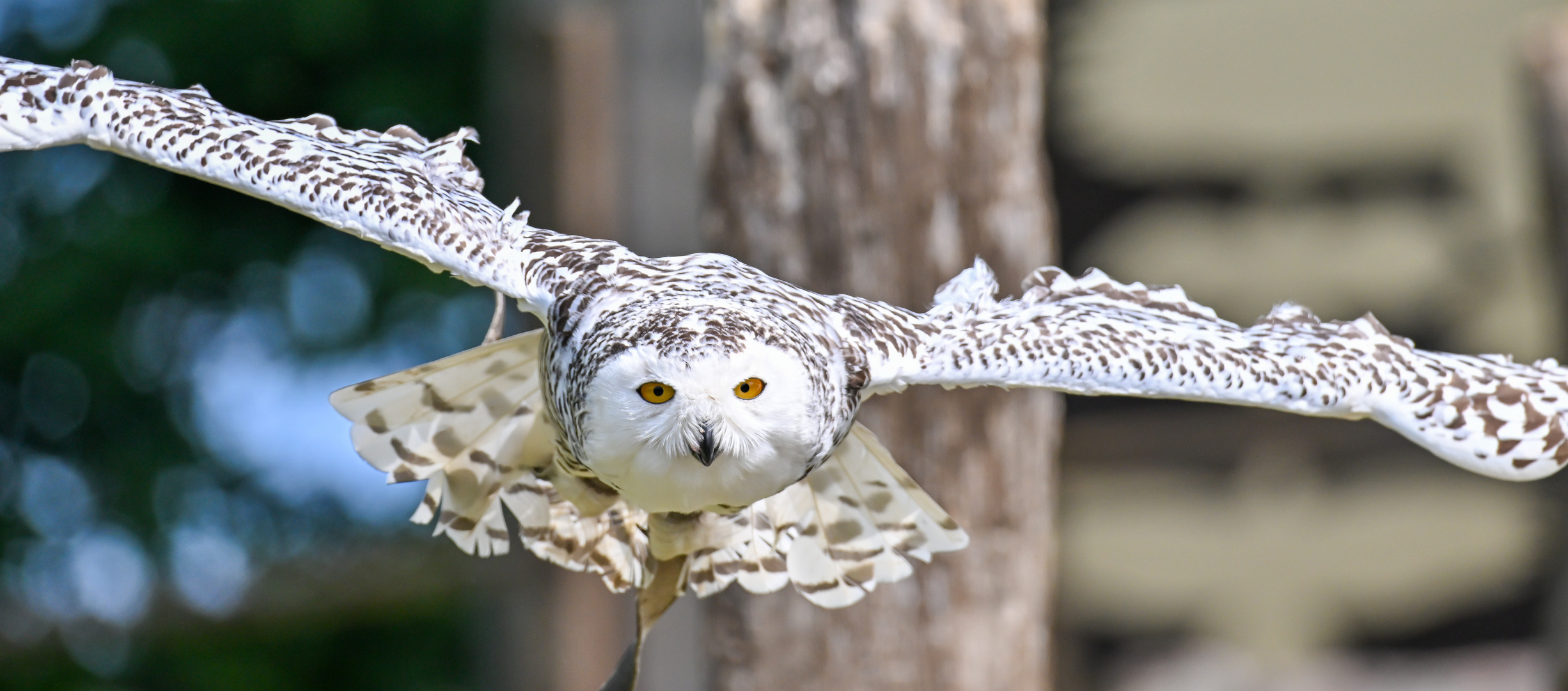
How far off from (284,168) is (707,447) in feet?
3.56

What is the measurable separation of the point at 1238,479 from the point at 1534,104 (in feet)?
10.2

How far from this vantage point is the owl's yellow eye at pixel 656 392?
268 centimetres

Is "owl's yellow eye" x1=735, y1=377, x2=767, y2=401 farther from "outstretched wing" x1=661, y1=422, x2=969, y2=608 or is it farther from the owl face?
"outstretched wing" x1=661, y1=422, x2=969, y2=608

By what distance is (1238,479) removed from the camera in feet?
24.6

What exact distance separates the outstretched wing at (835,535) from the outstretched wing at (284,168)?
32.9 inches

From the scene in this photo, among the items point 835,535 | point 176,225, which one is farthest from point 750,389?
point 176,225

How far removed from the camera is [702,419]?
8.79ft

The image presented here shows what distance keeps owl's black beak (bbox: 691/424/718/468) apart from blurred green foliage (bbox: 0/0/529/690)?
529 cm

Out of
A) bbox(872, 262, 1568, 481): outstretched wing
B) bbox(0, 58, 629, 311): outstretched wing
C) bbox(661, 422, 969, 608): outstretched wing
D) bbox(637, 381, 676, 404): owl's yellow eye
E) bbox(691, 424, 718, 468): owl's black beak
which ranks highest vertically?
bbox(0, 58, 629, 311): outstretched wing

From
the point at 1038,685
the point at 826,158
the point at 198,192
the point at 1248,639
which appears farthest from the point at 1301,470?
the point at 198,192

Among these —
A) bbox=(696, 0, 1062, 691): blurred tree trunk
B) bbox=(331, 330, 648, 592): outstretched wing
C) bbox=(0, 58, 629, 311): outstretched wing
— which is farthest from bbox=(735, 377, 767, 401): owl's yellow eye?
bbox=(696, 0, 1062, 691): blurred tree trunk

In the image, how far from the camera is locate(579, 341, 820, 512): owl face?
2.68 meters

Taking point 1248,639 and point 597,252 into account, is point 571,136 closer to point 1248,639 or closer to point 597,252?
point 597,252

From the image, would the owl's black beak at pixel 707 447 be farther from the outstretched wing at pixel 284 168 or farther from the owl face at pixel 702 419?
the outstretched wing at pixel 284 168
